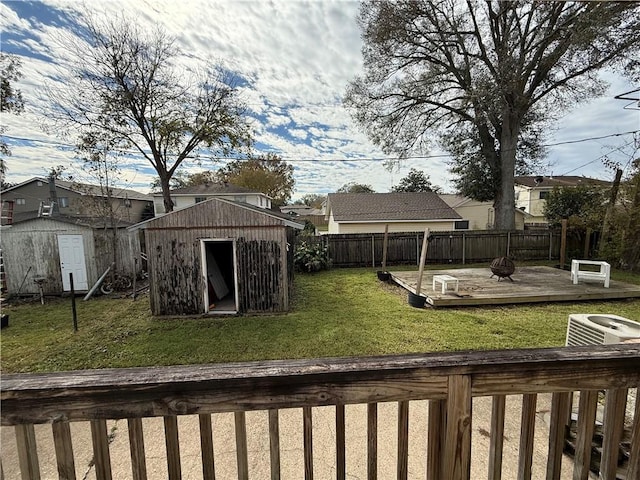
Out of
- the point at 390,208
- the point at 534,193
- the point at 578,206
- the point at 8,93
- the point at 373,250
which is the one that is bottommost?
the point at 373,250

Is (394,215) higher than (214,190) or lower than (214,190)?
lower

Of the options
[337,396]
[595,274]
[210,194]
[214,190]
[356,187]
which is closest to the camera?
[337,396]

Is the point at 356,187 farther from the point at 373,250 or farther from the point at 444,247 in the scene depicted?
the point at 373,250

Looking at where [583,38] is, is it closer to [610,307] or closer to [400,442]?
[610,307]

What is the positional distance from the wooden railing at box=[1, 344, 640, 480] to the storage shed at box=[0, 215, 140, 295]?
975 centimetres

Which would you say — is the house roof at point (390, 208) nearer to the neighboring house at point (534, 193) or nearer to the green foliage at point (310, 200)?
the neighboring house at point (534, 193)

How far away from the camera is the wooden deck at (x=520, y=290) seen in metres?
6.71

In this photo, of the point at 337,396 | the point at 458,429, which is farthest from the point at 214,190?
the point at 458,429

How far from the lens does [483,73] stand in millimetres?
12961

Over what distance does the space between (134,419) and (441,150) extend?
17.1 meters

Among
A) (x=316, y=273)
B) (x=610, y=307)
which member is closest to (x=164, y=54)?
(x=316, y=273)

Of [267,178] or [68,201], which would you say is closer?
[68,201]

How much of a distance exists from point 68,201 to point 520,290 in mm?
25643

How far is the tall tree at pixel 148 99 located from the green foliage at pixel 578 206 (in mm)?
14976
